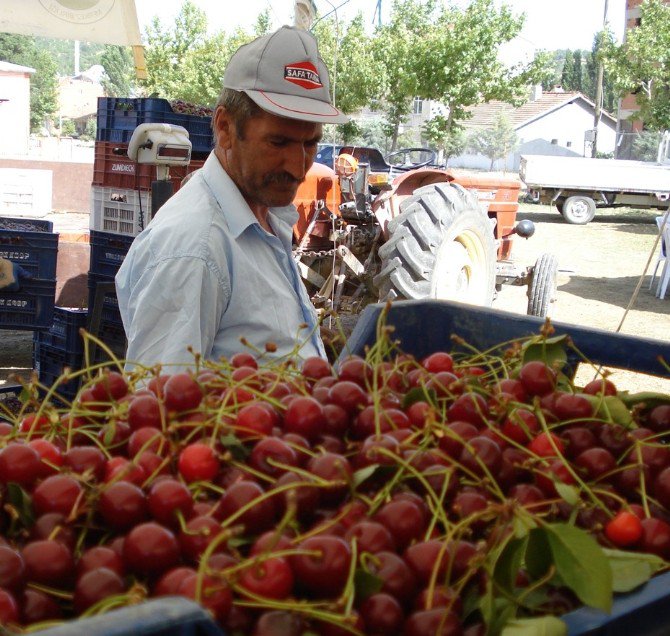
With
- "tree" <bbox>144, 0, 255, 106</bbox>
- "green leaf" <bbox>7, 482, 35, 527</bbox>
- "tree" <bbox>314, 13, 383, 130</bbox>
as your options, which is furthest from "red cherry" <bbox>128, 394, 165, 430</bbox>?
"tree" <bbox>144, 0, 255, 106</bbox>

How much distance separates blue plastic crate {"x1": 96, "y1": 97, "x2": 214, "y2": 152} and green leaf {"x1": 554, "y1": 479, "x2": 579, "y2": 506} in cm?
468

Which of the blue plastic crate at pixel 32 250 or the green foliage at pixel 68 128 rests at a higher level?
the green foliage at pixel 68 128

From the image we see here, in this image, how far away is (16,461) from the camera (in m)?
1.17

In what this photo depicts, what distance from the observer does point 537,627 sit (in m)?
0.99

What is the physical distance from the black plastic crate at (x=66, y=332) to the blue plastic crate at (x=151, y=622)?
186 inches

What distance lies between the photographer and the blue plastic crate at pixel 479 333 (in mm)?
2121

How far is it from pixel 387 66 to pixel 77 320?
24.9m

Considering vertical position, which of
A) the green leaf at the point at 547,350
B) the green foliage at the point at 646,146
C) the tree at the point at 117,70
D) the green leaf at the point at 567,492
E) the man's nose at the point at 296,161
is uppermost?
the tree at the point at 117,70

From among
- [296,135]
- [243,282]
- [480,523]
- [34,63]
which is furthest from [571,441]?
[34,63]

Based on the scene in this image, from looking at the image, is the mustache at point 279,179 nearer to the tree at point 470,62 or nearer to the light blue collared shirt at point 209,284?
the light blue collared shirt at point 209,284

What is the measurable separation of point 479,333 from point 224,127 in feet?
3.33

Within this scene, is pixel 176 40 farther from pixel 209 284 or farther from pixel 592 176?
pixel 209 284

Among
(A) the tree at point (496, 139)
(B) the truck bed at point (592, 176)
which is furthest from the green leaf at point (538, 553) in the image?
(A) the tree at point (496, 139)

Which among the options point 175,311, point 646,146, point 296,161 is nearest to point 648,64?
point 646,146
